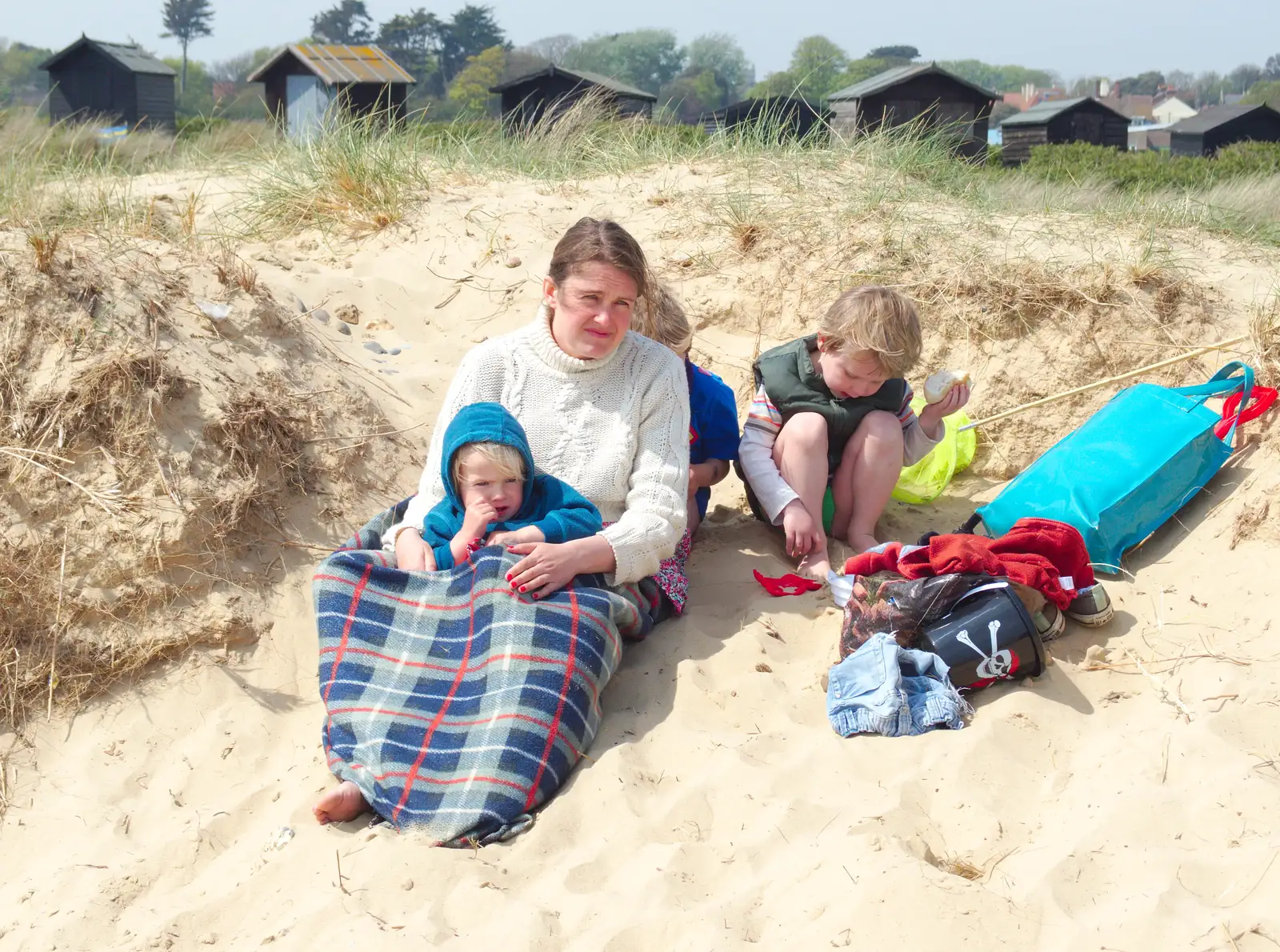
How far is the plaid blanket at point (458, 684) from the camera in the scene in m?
2.60

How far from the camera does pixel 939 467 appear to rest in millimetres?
4285

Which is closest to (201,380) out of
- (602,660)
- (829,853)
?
(602,660)

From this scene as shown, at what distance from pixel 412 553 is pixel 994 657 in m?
1.59

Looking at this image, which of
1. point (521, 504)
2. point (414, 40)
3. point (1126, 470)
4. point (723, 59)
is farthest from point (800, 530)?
point (723, 59)

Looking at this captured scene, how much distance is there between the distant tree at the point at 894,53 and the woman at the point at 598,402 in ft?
361

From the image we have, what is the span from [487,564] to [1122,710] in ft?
5.47

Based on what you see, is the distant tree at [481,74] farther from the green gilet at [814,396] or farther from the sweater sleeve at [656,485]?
the sweater sleeve at [656,485]

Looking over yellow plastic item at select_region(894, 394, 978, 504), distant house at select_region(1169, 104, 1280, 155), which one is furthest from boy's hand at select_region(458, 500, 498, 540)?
distant house at select_region(1169, 104, 1280, 155)

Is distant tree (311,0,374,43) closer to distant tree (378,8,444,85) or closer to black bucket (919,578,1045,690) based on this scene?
distant tree (378,8,444,85)

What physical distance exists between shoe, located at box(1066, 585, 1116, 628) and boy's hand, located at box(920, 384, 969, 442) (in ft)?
2.57

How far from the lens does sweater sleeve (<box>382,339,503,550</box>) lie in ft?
10.4

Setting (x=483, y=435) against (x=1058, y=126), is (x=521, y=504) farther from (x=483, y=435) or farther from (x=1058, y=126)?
(x=1058, y=126)

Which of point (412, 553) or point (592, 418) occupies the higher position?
point (592, 418)

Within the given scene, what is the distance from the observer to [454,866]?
7.91ft
